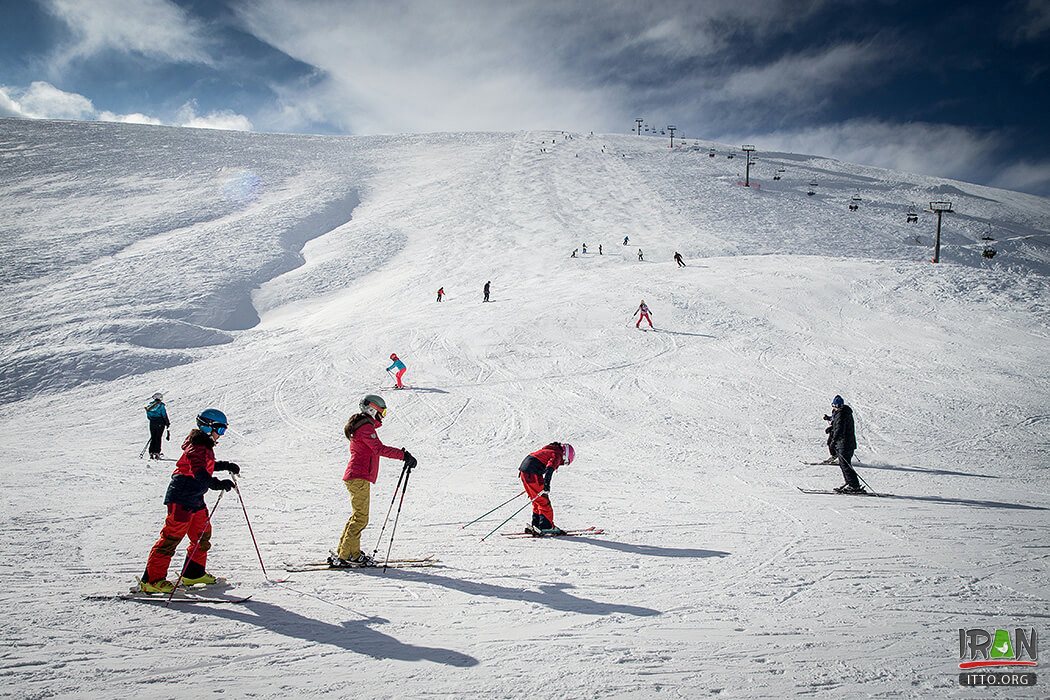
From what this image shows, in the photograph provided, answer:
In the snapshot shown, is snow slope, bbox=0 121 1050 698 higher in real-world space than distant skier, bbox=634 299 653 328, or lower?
lower

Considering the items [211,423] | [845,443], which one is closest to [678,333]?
[845,443]

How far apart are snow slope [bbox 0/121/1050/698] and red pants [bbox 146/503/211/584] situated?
363mm

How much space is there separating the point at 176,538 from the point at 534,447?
8344 mm

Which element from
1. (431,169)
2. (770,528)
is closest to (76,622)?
(770,528)

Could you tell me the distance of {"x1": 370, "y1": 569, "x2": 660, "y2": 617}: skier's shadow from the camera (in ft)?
16.2

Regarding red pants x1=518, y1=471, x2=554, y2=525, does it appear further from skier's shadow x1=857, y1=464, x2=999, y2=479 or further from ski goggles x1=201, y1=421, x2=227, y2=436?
skier's shadow x1=857, y1=464, x2=999, y2=479

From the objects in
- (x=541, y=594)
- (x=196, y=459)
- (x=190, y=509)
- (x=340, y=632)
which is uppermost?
(x=196, y=459)

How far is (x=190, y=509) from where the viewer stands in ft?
17.3

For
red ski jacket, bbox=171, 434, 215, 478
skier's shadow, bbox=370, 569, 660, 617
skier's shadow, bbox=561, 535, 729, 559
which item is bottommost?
skier's shadow, bbox=370, 569, 660, 617

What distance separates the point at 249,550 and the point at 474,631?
140 inches

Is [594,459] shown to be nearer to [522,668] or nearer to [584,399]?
[584,399]

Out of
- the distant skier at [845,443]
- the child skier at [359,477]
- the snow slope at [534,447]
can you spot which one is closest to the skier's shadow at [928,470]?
the snow slope at [534,447]

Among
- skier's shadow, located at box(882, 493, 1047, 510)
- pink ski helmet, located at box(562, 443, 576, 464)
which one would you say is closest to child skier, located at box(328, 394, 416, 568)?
pink ski helmet, located at box(562, 443, 576, 464)

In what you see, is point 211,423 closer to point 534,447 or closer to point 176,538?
point 176,538
